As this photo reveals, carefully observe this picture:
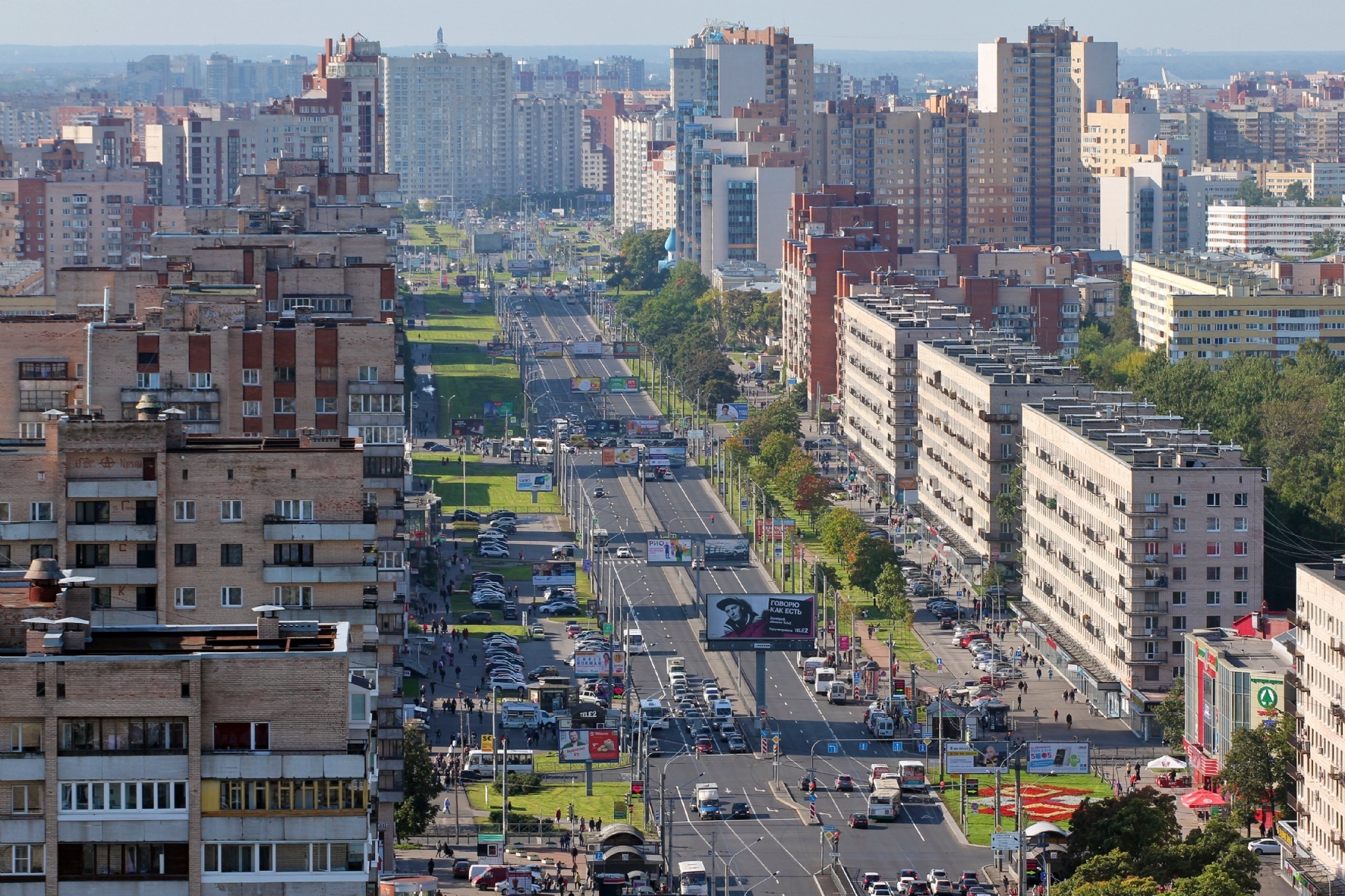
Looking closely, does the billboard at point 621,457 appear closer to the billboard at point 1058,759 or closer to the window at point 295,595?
the billboard at point 1058,759

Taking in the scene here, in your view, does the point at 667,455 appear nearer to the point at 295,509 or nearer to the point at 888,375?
the point at 888,375

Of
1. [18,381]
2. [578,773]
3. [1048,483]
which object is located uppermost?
[18,381]

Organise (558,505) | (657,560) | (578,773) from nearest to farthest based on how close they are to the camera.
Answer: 1. (578,773)
2. (657,560)
3. (558,505)

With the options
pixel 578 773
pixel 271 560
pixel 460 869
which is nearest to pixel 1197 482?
pixel 578 773

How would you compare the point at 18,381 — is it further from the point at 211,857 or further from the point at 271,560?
the point at 211,857

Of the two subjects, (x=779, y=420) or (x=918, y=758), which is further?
(x=779, y=420)

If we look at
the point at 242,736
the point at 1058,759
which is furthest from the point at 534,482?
the point at 242,736
